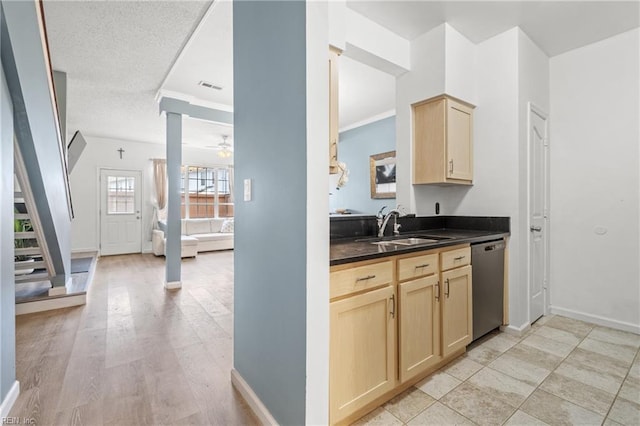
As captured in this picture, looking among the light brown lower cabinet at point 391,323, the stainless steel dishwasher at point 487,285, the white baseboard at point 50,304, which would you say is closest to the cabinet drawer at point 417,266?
the light brown lower cabinet at point 391,323

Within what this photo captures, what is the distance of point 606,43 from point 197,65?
4.00m

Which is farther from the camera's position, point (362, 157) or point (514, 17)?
point (362, 157)

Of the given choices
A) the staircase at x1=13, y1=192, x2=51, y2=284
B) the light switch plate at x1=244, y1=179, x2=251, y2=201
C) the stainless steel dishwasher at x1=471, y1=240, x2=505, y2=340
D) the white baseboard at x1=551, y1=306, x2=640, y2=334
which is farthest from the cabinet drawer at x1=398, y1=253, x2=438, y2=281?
the staircase at x1=13, y1=192, x2=51, y2=284

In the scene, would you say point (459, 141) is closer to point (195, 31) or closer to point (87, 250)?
point (195, 31)

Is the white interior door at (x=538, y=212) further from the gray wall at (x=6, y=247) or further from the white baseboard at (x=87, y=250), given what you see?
the white baseboard at (x=87, y=250)

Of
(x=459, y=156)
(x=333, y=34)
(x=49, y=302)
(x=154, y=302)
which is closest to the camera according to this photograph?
(x=333, y=34)

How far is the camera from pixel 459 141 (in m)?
2.80

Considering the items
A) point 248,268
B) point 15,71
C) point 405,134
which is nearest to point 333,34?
point 405,134

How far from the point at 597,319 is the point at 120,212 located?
338 inches

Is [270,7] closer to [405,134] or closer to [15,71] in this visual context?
[15,71]

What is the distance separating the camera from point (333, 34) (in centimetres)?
223

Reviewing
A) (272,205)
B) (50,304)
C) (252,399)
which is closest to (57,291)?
(50,304)

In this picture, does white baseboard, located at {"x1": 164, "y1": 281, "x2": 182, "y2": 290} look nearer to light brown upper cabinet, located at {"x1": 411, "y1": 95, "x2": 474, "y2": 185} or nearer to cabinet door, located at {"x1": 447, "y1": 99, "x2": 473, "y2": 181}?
light brown upper cabinet, located at {"x1": 411, "y1": 95, "x2": 474, "y2": 185}

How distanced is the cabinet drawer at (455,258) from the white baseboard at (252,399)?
1.33 m
